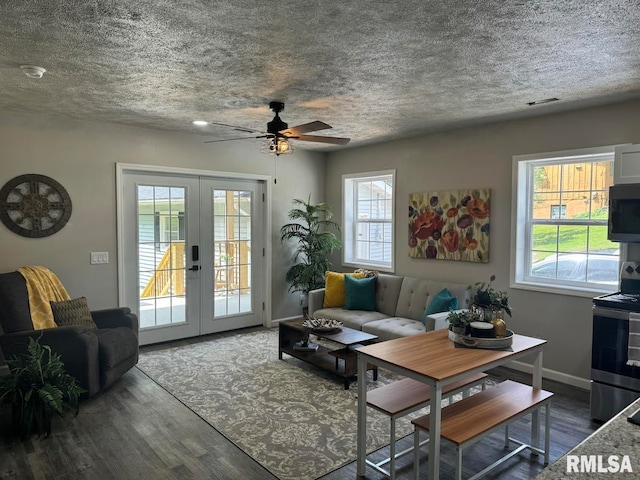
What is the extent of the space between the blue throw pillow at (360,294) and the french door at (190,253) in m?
1.43

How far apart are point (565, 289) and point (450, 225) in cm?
140

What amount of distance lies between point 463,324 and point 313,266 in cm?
351

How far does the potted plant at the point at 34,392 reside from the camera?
10.2ft

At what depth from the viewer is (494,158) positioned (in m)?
4.80

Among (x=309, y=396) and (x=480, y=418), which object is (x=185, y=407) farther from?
(x=480, y=418)

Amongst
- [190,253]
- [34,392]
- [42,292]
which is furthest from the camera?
[190,253]

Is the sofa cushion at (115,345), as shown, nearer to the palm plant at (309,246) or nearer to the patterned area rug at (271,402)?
the patterned area rug at (271,402)

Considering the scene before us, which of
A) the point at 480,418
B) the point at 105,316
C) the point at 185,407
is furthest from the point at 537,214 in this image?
the point at 105,316

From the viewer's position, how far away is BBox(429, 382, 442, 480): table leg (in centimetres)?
224

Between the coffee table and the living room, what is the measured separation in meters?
1.64

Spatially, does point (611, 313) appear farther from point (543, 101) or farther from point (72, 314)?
point (72, 314)

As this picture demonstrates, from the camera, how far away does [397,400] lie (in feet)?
8.93

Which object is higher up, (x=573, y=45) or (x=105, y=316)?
(x=573, y=45)

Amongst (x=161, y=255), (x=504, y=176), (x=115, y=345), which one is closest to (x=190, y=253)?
(x=161, y=255)
